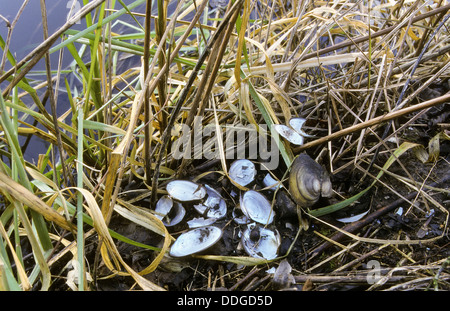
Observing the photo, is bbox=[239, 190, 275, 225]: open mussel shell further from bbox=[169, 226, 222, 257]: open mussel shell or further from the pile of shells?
bbox=[169, 226, 222, 257]: open mussel shell

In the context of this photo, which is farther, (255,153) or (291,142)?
(255,153)

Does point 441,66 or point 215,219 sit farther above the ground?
point 441,66

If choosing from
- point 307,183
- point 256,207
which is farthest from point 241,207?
point 307,183

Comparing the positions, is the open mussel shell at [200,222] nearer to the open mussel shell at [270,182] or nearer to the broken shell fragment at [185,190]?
the broken shell fragment at [185,190]

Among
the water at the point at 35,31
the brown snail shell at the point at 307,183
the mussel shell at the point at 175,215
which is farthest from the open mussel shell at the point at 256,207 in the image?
the water at the point at 35,31

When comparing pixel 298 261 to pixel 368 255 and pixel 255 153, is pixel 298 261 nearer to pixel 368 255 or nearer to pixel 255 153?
pixel 368 255

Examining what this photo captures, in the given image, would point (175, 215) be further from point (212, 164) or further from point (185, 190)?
point (212, 164)
